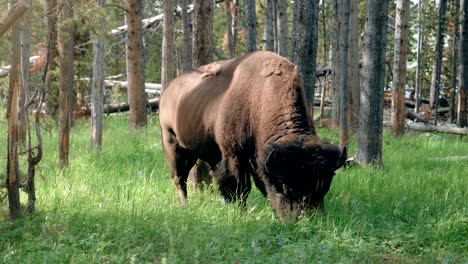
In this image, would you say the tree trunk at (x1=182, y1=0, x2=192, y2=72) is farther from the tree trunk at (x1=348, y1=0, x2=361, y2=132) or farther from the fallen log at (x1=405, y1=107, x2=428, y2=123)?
the fallen log at (x1=405, y1=107, x2=428, y2=123)

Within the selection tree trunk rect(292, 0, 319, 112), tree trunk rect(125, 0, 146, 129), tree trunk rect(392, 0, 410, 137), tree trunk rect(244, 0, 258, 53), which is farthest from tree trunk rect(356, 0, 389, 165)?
tree trunk rect(125, 0, 146, 129)

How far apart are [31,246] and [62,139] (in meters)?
4.86

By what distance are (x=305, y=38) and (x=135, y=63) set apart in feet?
28.4

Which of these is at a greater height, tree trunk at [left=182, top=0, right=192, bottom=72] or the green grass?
tree trunk at [left=182, top=0, right=192, bottom=72]

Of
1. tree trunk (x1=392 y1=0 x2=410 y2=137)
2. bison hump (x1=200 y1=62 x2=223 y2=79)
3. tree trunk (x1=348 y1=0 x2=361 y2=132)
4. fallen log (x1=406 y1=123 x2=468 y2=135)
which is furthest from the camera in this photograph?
fallen log (x1=406 y1=123 x2=468 y2=135)

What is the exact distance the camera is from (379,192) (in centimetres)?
845

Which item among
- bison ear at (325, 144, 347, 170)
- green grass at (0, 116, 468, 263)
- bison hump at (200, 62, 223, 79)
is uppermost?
bison hump at (200, 62, 223, 79)

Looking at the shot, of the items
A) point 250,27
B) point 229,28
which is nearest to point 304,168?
point 250,27

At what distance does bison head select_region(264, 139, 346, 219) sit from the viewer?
6.59 m

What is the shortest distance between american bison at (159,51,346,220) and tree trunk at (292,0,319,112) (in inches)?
79.7

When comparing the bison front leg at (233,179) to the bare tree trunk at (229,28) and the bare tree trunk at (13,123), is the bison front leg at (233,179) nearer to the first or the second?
the bare tree trunk at (13,123)

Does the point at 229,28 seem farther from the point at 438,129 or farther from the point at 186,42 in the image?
the point at 438,129

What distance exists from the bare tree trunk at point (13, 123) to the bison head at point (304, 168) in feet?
8.82

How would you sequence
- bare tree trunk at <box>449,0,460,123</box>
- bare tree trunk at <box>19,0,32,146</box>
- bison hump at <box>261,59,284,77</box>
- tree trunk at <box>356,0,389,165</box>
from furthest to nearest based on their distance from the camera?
bare tree trunk at <box>449,0,460,123</box> < tree trunk at <box>356,0,389,165</box> < bison hump at <box>261,59,284,77</box> < bare tree trunk at <box>19,0,32,146</box>
